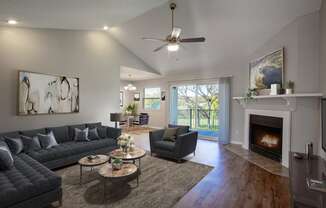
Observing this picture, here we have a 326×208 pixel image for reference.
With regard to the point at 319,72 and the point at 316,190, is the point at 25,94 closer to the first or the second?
the point at 316,190

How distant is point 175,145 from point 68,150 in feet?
8.12

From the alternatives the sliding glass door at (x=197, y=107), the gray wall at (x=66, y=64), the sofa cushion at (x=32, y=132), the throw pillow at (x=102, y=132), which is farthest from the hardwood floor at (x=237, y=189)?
the gray wall at (x=66, y=64)

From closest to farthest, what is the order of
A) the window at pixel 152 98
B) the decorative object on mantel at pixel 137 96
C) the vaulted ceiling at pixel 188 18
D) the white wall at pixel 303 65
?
the vaulted ceiling at pixel 188 18 < the white wall at pixel 303 65 < the window at pixel 152 98 < the decorative object on mantel at pixel 137 96

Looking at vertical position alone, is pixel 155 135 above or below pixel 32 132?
below

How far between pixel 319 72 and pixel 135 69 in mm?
5623

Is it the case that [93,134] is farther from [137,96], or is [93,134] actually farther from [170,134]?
[137,96]

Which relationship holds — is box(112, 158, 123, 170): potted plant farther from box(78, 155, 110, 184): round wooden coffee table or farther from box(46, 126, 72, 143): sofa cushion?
box(46, 126, 72, 143): sofa cushion

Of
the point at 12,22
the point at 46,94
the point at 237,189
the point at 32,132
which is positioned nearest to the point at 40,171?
the point at 32,132

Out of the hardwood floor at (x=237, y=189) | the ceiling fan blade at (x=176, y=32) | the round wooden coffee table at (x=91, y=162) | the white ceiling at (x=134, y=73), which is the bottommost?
the hardwood floor at (x=237, y=189)

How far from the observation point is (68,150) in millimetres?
3820

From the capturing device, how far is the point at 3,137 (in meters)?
3.47

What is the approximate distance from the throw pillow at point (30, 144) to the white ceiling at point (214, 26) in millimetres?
4009

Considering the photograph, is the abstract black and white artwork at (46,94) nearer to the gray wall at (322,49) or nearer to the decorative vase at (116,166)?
the decorative vase at (116,166)

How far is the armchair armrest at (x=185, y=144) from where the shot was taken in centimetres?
415
